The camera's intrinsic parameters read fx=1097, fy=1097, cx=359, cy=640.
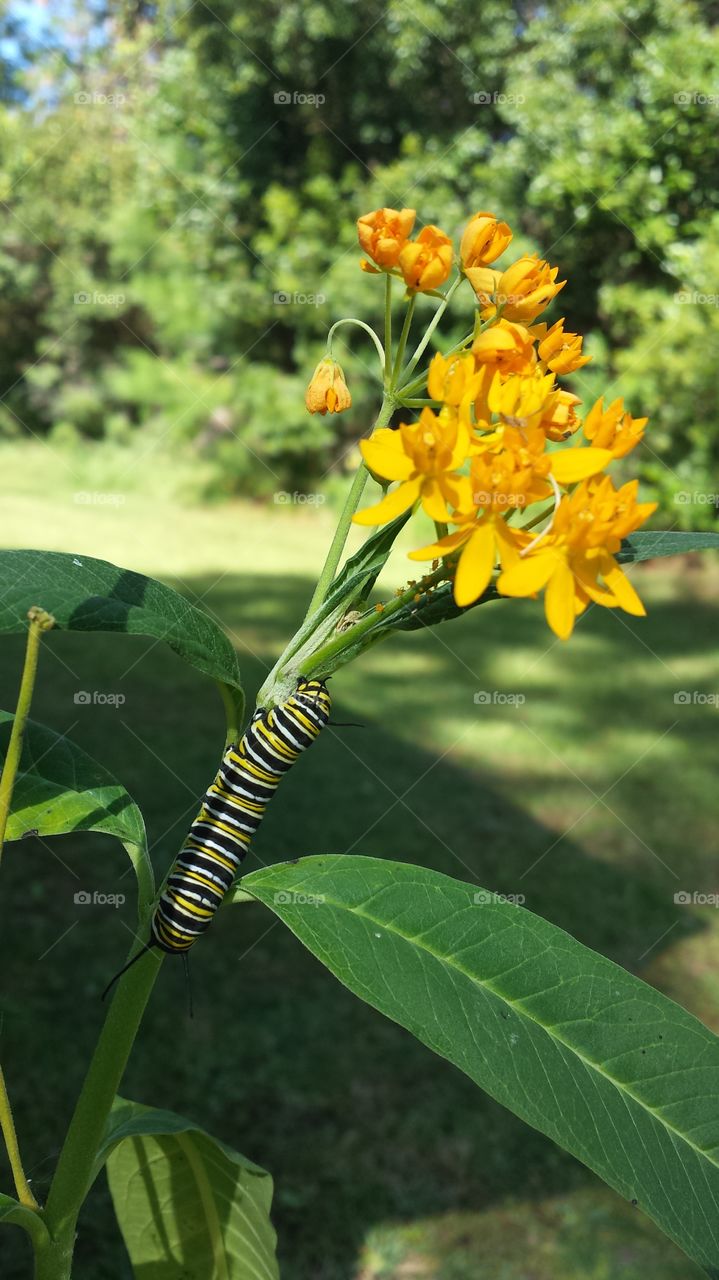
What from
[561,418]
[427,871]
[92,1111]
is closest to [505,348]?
[561,418]

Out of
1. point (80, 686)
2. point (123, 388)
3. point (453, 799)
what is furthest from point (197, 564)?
point (123, 388)

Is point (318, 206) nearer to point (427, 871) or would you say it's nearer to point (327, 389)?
point (327, 389)

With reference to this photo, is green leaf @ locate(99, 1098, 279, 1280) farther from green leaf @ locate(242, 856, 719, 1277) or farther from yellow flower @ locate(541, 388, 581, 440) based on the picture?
yellow flower @ locate(541, 388, 581, 440)

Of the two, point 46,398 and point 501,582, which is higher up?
point 501,582

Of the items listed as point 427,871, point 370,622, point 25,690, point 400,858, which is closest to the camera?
point 25,690

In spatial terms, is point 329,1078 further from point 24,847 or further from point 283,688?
point 283,688

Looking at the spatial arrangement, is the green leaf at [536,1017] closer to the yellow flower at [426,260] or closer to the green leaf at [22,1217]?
the green leaf at [22,1217]
